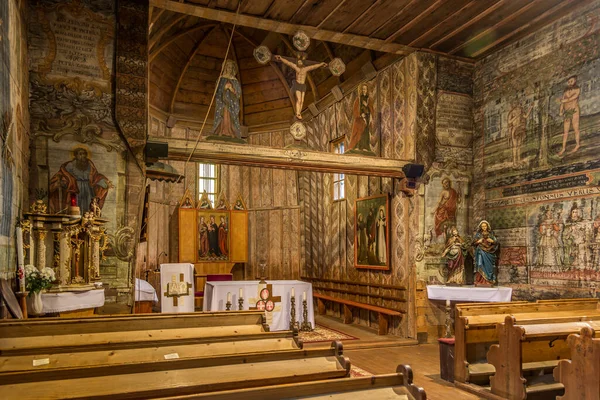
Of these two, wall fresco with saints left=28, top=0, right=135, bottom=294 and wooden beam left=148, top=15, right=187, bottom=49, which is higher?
wooden beam left=148, top=15, right=187, bottom=49

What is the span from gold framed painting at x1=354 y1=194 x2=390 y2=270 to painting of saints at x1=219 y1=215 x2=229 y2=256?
3903mm

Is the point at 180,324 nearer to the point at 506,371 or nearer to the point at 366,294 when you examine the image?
the point at 506,371

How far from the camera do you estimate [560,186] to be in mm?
7797

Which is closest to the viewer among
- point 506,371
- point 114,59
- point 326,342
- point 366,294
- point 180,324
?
point 180,324

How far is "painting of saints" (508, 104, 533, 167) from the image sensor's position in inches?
338

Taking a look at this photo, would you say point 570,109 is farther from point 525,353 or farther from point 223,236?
point 223,236

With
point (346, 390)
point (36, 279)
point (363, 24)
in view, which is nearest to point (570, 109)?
point (363, 24)

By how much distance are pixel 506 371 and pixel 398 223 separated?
4.53 metres

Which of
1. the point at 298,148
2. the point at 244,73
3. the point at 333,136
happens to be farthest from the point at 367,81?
the point at 244,73

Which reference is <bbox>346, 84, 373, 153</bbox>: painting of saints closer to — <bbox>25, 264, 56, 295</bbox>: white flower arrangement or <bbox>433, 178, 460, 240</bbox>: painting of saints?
<bbox>433, 178, 460, 240</bbox>: painting of saints

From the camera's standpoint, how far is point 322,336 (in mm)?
9211

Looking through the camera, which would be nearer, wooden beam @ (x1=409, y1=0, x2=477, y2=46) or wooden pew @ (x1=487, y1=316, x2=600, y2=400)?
wooden pew @ (x1=487, y1=316, x2=600, y2=400)

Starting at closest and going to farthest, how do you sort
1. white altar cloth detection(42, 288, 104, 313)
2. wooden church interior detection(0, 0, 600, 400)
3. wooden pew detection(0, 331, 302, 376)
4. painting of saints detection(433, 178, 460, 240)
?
wooden pew detection(0, 331, 302, 376), wooden church interior detection(0, 0, 600, 400), white altar cloth detection(42, 288, 104, 313), painting of saints detection(433, 178, 460, 240)

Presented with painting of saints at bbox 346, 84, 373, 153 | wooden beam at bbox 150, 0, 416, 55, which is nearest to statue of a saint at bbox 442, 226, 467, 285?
painting of saints at bbox 346, 84, 373, 153
